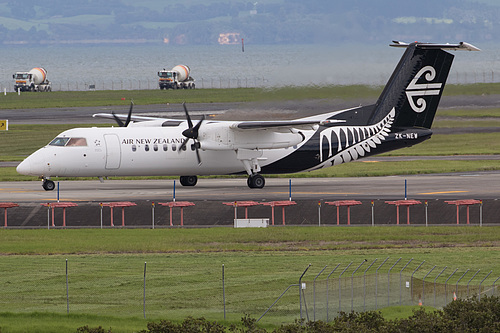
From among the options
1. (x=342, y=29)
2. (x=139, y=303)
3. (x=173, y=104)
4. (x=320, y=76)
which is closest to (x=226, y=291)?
(x=139, y=303)

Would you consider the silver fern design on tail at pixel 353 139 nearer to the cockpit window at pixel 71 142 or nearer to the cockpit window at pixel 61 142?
the cockpit window at pixel 71 142

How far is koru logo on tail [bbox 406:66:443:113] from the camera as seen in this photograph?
4677cm

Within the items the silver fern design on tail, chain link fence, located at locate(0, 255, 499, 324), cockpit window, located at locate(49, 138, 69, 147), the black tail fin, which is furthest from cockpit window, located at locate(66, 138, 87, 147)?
the black tail fin

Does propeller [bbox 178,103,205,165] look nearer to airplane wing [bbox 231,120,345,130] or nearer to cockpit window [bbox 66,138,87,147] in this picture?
airplane wing [bbox 231,120,345,130]

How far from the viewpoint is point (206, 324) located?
784 inches

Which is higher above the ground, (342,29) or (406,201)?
(342,29)

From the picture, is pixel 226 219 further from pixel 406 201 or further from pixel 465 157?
pixel 465 157

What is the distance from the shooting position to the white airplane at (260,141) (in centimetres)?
4431

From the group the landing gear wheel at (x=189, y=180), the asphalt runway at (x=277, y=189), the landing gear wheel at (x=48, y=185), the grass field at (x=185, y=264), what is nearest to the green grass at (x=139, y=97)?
the asphalt runway at (x=277, y=189)

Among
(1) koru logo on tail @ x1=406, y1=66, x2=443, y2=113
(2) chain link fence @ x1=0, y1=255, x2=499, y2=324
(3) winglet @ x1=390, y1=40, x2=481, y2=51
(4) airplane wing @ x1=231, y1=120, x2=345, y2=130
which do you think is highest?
(3) winglet @ x1=390, y1=40, x2=481, y2=51

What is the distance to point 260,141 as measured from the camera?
4553 centimetres

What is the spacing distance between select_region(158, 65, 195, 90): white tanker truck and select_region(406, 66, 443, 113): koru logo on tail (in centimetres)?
9909

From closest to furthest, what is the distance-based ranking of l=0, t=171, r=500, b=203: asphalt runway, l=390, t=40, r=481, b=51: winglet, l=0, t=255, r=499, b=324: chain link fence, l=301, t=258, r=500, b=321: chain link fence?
l=301, t=258, r=500, b=321: chain link fence < l=0, t=255, r=499, b=324: chain link fence < l=0, t=171, r=500, b=203: asphalt runway < l=390, t=40, r=481, b=51: winglet

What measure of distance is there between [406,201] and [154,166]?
13618 mm
